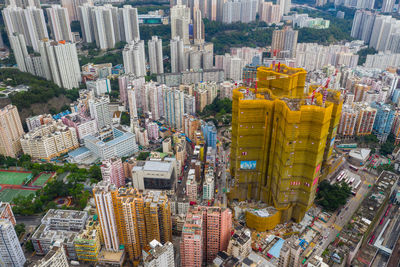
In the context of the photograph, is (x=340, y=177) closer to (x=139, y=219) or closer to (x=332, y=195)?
(x=332, y=195)

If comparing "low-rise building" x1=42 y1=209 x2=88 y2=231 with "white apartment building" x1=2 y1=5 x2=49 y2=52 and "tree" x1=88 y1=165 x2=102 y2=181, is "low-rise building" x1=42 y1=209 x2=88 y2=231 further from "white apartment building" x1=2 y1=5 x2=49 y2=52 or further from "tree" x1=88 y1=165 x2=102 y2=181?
"white apartment building" x1=2 y1=5 x2=49 y2=52

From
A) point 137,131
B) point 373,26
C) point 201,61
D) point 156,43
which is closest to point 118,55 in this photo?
point 156,43

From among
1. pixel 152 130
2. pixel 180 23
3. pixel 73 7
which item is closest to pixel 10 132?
pixel 152 130

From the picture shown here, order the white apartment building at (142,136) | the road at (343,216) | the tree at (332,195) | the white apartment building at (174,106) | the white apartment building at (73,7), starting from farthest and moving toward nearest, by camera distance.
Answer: the white apartment building at (73,7) < the white apartment building at (174,106) < the white apartment building at (142,136) < the tree at (332,195) < the road at (343,216)

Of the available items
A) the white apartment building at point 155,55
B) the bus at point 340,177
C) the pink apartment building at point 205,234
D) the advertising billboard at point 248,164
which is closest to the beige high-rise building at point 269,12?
the white apartment building at point 155,55

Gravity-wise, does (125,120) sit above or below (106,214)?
below

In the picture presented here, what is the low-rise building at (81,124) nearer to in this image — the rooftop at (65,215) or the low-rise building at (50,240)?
the rooftop at (65,215)

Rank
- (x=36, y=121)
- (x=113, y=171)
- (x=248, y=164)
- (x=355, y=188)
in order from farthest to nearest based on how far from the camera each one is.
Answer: (x=36, y=121)
(x=355, y=188)
(x=113, y=171)
(x=248, y=164)
